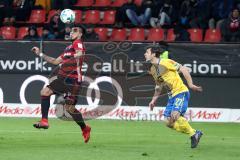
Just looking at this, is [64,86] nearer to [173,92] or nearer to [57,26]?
[173,92]

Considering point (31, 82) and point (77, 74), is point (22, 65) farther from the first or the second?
point (77, 74)

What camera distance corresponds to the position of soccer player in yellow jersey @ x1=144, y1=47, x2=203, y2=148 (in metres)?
13.6

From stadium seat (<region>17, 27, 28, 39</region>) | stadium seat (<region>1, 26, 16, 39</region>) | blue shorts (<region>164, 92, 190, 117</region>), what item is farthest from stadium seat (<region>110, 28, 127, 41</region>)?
blue shorts (<region>164, 92, 190, 117</region>)

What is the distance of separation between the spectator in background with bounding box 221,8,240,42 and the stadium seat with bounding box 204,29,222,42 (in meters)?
0.40

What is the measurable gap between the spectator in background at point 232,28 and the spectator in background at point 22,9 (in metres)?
6.70

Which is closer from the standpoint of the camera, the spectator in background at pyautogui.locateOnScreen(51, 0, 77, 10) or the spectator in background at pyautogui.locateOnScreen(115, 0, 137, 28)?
the spectator in background at pyautogui.locateOnScreen(115, 0, 137, 28)

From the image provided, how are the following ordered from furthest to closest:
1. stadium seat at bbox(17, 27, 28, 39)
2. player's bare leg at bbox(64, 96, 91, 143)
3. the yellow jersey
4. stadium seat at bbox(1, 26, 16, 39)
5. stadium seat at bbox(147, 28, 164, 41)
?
stadium seat at bbox(1, 26, 16, 39) → stadium seat at bbox(17, 27, 28, 39) → stadium seat at bbox(147, 28, 164, 41) → player's bare leg at bbox(64, 96, 91, 143) → the yellow jersey

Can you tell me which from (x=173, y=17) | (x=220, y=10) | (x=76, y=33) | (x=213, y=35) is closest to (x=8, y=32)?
(x=173, y=17)

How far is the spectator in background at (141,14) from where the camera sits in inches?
939

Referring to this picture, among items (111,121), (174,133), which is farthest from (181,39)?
(174,133)

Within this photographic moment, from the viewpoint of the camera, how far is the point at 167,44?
65.7 feet

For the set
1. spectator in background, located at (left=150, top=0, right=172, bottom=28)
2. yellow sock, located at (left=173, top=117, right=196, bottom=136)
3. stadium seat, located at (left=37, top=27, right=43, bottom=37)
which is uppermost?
spectator in background, located at (left=150, top=0, right=172, bottom=28)

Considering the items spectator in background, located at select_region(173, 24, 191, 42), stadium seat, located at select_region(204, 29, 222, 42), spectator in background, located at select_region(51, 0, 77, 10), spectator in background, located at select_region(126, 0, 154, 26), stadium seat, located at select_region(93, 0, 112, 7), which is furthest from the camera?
stadium seat, located at select_region(93, 0, 112, 7)

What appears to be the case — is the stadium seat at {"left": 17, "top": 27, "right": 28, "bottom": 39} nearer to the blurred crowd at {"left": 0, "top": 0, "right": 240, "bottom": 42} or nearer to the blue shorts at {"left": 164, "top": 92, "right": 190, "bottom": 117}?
the blurred crowd at {"left": 0, "top": 0, "right": 240, "bottom": 42}
